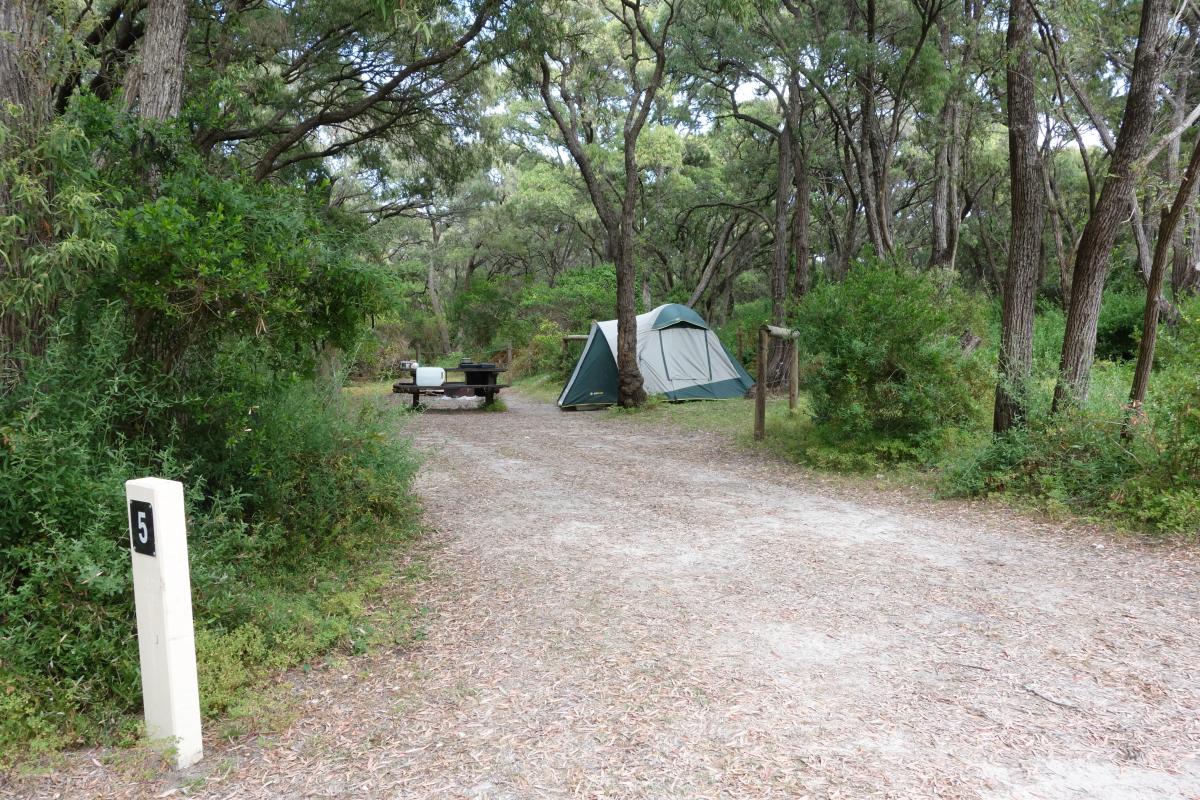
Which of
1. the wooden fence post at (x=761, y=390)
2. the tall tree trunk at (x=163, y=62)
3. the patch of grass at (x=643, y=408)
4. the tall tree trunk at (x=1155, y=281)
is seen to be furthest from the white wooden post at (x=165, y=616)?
the patch of grass at (x=643, y=408)

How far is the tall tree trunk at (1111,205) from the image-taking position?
6.50 meters

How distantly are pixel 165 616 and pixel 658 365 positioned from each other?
13.6 m

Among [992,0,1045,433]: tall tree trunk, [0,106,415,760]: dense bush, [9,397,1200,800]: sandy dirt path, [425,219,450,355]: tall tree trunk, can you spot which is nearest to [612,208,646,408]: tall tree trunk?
[992,0,1045,433]: tall tree trunk

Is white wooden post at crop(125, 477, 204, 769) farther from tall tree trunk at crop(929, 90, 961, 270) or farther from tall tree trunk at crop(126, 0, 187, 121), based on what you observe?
tall tree trunk at crop(929, 90, 961, 270)

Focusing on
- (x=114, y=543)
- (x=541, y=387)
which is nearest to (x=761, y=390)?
(x=114, y=543)

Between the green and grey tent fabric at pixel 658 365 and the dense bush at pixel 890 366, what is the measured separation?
735 centimetres

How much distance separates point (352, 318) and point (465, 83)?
33.5 feet

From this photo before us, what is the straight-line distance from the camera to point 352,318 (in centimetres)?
452

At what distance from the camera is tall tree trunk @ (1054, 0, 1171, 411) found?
6496 millimetres

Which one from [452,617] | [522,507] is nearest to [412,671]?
[452,617]

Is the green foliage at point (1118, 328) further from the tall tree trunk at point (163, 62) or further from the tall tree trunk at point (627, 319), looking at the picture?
the tall tree trunk at point (163, 62)

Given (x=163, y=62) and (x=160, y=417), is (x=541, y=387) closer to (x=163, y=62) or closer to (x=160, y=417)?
(x=163, y=62)

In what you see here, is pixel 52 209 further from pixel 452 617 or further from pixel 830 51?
pixel 830 51

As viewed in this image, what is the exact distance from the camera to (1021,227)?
290 inches
